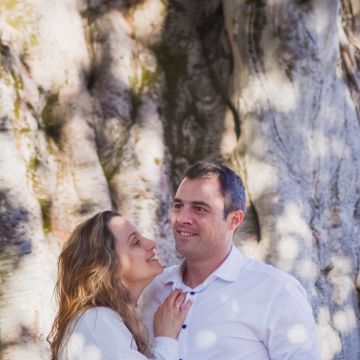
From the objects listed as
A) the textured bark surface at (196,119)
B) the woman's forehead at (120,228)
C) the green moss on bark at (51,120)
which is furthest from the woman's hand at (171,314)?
the green moss on bark at (51,120)

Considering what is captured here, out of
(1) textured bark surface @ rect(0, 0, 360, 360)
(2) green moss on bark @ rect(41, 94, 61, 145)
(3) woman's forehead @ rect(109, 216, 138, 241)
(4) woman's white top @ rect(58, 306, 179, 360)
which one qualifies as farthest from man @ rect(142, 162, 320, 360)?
(2) green moss on bark @ rect(41, 94, 61, 145)

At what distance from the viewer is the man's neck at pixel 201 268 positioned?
326 cm

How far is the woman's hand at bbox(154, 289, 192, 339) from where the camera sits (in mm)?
3049

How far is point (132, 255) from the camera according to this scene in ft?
10.2

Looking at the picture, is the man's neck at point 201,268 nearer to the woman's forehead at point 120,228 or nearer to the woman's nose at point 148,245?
the woman's nose at point 148,245

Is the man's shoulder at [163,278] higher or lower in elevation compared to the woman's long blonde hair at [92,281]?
lower

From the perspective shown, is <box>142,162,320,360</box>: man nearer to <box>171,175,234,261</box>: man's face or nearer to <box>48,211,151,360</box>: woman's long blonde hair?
<box>171,175,234,261</box>: man's face

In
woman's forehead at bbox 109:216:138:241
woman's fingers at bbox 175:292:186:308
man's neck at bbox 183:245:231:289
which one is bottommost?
woman's fingers at bbox 175:292:186:308

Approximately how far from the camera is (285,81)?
5.46 m

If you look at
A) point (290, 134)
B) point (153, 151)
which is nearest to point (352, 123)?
point (290, 134)

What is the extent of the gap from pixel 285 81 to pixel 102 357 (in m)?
3.22

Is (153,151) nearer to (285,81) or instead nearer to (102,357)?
(285,81)

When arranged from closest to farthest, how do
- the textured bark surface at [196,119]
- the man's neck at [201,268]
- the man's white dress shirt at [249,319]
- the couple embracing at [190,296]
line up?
the couple embracing at [190,296] → the man's white dress shirt at [249,319] → the man's neck at [201,268] → the textured bark surface at [196,119]

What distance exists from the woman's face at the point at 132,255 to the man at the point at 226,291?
0.17 metres
